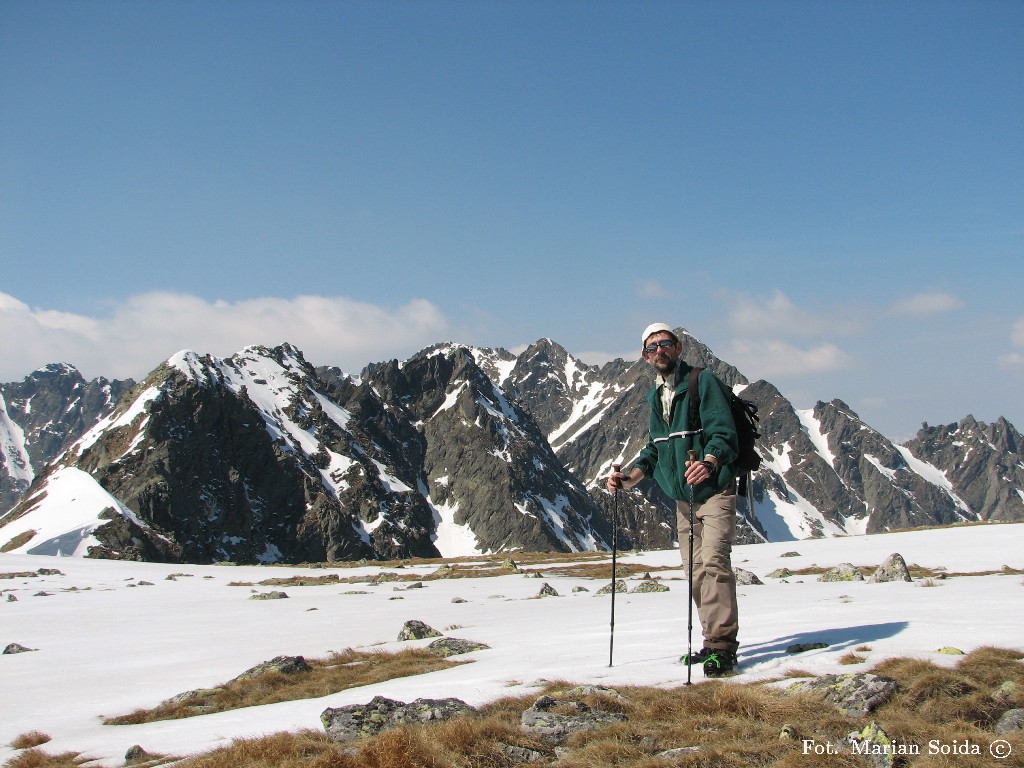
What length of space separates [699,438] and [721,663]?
2.66 meters

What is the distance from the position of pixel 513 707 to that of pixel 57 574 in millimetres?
39580

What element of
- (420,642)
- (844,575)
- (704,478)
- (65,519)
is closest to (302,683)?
(420,642)

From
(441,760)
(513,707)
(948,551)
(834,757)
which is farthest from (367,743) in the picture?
(948,551)

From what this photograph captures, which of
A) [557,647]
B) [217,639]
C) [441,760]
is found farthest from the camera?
[217,639]

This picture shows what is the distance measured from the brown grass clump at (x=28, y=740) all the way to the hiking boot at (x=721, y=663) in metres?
7.61

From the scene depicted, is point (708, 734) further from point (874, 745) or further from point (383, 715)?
point (383, 715)

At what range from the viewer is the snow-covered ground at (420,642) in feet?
27.8

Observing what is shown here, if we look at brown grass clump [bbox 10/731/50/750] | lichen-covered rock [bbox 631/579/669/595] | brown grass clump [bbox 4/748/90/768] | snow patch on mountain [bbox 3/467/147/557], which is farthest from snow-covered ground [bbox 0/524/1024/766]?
snow patch on mountain [bbox 3/467/147/557]

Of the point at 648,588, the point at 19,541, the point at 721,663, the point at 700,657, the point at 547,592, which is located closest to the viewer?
the point at 721,663

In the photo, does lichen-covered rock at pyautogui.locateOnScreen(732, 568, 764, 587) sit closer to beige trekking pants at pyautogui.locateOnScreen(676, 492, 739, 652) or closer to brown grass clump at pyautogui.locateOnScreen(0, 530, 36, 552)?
beige trekking pants at pyautogui.locateOnScreen(676, 492, 739, 652)

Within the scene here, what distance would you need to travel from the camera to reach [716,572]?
870 cm

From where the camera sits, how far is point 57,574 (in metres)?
38.2

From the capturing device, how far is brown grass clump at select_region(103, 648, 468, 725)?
9.43 m

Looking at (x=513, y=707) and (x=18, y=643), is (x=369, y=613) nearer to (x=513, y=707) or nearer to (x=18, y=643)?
(x=18, y=643)
